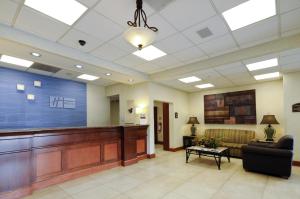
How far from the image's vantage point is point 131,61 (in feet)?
15.2

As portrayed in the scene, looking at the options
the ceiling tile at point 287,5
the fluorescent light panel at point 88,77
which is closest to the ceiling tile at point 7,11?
the fluorescent light panel at point 88,77

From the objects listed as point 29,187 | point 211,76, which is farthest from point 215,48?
point 29,187

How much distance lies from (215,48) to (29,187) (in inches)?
188

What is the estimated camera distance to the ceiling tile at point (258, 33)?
2887mm

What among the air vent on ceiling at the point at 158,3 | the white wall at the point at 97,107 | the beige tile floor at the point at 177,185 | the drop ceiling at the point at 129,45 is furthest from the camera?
the white wall at the point at 97,107

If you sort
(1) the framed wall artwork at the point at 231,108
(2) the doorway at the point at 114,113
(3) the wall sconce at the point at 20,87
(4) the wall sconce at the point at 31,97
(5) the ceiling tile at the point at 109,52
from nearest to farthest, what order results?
(5) the ceiling tile at the point at 109,52 < (3) the wall sconce at the point at 20,87 < (4) the wall sconce at the point at 31,97 < (1) the framed wall artwork at the point at 231,108 < (2) the doorway at the point at 114,113

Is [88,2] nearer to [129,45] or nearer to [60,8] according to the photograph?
[60,8]

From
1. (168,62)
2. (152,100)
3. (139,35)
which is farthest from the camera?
(152,100)

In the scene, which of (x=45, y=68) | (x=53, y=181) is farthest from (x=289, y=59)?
(x=45, y=68)

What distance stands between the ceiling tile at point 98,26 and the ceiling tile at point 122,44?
0.46 feet

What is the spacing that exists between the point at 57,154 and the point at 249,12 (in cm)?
458

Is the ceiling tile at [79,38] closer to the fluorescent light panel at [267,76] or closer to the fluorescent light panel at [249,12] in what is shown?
the fluorescent light panel at [249,12]

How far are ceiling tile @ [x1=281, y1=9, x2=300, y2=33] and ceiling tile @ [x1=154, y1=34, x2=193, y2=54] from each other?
1581mm

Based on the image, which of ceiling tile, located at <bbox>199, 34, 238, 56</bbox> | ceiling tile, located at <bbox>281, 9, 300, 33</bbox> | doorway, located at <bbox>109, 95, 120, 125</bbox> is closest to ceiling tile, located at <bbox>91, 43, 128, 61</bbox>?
ceiling tile, located at <bbox>199, 34, 238, 56</bbox>
